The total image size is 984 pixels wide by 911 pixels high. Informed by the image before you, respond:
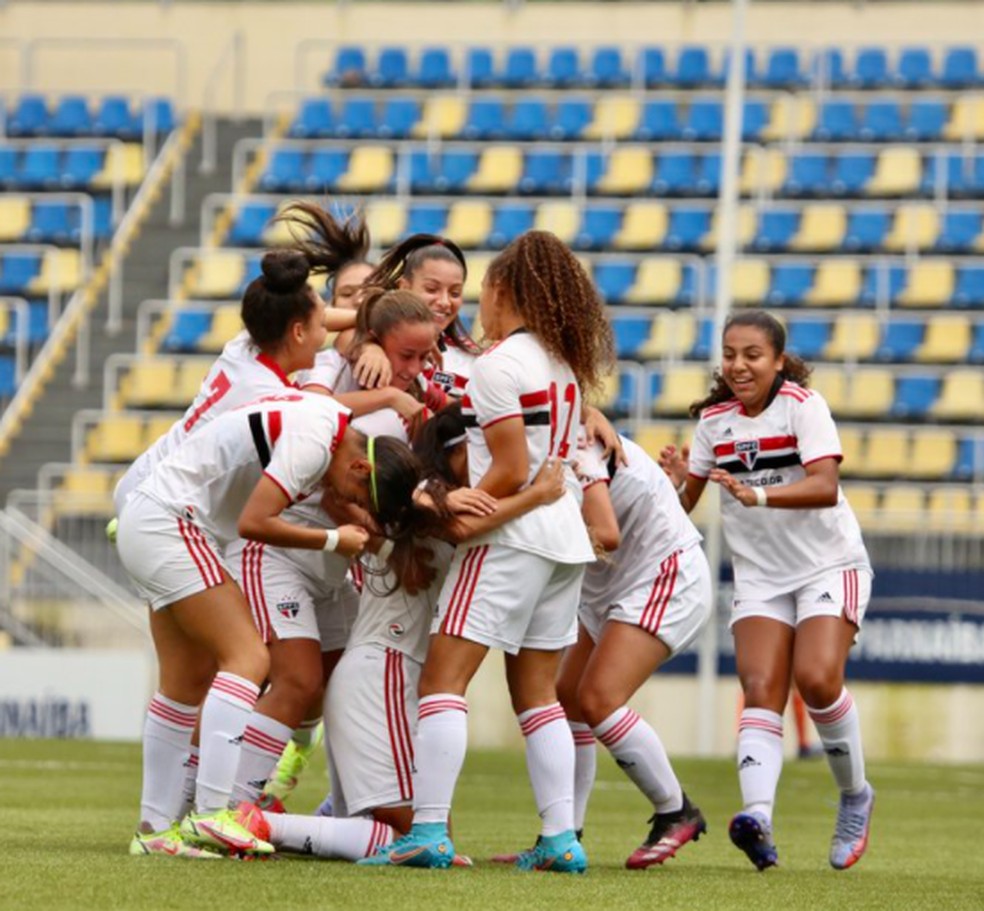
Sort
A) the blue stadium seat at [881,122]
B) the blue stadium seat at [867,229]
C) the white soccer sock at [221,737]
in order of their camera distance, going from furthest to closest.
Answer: the blue stadium seat at [881,122]
the blue stadium seat at [867,229]
the white soccer sock at [221,737]

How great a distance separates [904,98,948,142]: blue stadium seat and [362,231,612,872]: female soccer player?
60.2ft

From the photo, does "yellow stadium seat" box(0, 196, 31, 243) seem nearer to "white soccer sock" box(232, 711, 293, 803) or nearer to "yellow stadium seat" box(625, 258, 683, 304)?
"yellow stadium seat" box(625, 258, 683, 304)

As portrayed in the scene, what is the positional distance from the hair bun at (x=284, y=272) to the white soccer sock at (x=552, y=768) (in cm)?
160

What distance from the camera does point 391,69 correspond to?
93.1 feet

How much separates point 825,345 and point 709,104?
463 cm

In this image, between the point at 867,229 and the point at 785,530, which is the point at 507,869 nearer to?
the point at 785,530

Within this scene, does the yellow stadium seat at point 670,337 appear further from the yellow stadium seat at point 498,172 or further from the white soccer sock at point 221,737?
the white soccer sock at point 221,737

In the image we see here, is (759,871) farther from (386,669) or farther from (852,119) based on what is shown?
(852,119)

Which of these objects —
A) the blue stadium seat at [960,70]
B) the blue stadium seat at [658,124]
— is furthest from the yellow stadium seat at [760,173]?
the blue stadium seat at [960,70]

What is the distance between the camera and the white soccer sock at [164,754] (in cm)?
808

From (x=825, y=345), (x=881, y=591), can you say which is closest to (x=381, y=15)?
(x=825, y=345)

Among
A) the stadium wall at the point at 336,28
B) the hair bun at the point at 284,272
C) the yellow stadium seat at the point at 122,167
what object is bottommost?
the hair bun at the point at 284,272

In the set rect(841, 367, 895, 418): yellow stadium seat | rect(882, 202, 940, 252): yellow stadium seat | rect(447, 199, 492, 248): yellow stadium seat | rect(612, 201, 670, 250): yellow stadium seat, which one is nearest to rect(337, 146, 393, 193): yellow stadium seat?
rect(447, 199, 492, 248): yellow stadium seat

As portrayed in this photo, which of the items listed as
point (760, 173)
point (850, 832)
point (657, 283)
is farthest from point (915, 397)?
point (850, 832)
